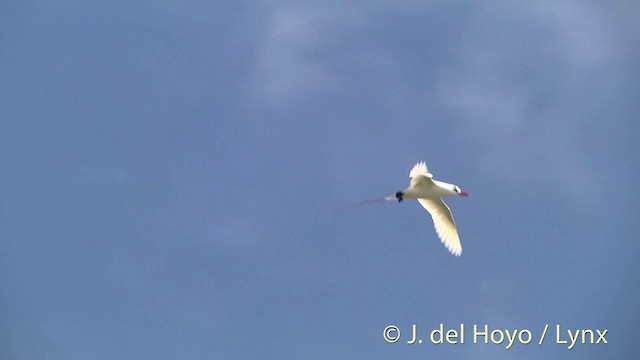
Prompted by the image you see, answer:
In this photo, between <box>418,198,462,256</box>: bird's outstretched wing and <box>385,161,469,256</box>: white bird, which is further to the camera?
<box>418,198,462,256</box>: bird's outstretched wing

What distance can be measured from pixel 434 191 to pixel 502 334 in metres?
4.79

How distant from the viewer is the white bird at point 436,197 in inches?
1071

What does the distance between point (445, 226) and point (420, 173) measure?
9.41 feet

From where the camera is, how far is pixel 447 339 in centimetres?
2847

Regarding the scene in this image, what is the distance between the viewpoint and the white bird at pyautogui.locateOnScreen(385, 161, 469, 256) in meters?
27.2

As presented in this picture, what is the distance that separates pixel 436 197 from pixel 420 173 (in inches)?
61.1

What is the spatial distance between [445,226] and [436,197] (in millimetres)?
1343

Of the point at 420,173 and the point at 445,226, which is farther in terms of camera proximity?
the point at 445,226

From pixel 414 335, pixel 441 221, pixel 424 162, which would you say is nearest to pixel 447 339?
pixel 414 335

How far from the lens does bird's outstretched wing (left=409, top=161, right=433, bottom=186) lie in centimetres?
2703

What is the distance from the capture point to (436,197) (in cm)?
2828

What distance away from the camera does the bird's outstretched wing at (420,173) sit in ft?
88.7

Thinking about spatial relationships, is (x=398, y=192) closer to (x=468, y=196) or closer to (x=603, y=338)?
(x=468, y=196)

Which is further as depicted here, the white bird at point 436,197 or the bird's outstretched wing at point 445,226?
the bird's outstretched wing at point 445,226
